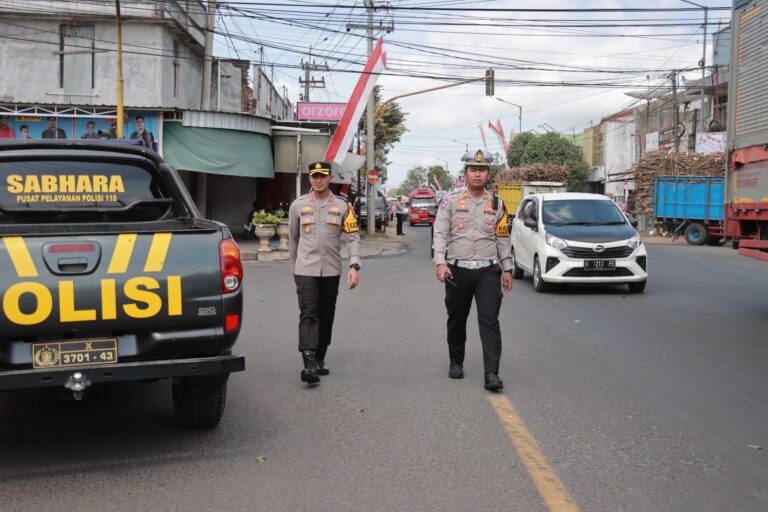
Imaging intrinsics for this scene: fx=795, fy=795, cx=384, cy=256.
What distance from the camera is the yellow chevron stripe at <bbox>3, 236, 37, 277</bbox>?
158 inches

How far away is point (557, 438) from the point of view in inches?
195

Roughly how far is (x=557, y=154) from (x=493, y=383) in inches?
2449

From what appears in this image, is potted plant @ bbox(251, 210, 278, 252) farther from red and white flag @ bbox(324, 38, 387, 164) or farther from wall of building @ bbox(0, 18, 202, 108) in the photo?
wall of building @ bbox(0, 18, 202, 108)

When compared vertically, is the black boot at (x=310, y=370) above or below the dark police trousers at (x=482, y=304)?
below

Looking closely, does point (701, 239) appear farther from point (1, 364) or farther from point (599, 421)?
point (1, 364)

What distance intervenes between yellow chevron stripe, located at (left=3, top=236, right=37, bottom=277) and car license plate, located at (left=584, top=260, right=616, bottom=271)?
32.7 ft

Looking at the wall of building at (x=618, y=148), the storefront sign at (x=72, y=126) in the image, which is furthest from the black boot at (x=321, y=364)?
the wall of building at (x=618, y=148)

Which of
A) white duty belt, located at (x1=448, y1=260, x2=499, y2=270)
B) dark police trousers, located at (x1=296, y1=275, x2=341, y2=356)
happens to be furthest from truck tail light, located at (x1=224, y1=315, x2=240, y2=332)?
white duty belt, located at (x1=448, y1=260, x2=499, y2=270)

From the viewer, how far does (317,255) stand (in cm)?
659

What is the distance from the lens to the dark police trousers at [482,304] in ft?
20.9

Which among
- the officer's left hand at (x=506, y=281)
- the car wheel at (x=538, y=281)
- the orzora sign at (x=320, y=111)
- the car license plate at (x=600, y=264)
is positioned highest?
the orzora sign at (x=320, y=111)

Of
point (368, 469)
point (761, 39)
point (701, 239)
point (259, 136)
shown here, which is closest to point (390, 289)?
point (761, 39)

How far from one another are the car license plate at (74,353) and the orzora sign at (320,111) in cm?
3230

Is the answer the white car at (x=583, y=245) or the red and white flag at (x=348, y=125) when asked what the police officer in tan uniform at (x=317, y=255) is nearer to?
the white car at (x=583, y=245)
